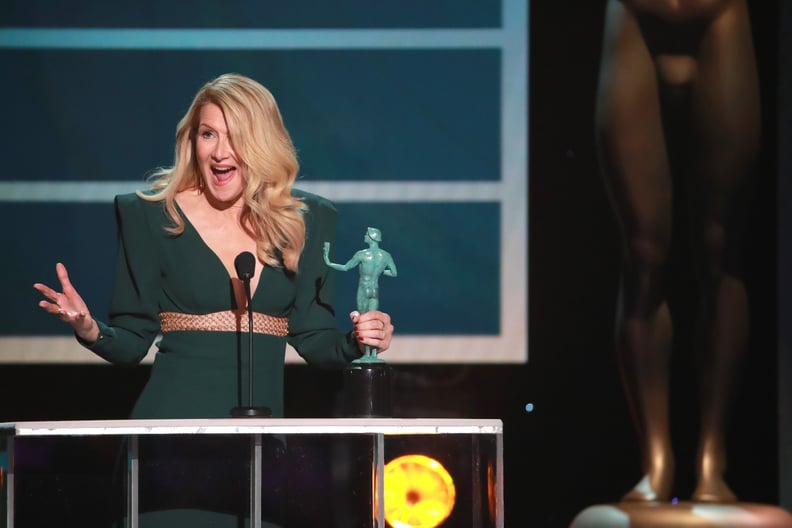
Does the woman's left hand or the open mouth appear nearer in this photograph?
the woman's left hand

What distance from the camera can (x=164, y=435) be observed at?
2.52 meters

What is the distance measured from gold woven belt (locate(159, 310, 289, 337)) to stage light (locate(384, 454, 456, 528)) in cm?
57

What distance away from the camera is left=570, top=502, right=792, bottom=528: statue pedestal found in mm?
2631

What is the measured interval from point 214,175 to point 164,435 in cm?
78

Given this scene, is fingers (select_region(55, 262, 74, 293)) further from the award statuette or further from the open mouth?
the award statuette

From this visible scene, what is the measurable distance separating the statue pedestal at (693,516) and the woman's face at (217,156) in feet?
3.80

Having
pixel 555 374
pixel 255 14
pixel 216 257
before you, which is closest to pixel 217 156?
pixel 216 257

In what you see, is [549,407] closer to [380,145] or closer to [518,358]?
[518,358]

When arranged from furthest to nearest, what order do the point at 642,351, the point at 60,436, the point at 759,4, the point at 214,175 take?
1. the point at 759,4
2. the point at 214,175
3. the point at 642,351
4. the point at 60,436

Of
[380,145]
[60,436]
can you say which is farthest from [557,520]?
[60,436]

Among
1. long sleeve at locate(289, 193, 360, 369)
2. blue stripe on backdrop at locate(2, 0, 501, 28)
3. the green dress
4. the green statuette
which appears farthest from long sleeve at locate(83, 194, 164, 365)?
blue stripe on backdrop at locate(2, 0, 501, 28)

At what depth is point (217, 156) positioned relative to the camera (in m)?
3.05

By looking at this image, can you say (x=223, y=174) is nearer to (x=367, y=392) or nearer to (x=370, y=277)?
(x=370, y=277)

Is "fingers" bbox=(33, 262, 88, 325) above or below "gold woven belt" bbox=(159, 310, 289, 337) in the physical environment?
above
